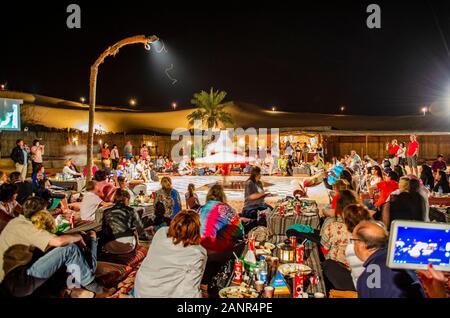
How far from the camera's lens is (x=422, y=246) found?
245 centimetres

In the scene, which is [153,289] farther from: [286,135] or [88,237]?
[286,135]

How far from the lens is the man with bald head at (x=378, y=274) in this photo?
9.21ft

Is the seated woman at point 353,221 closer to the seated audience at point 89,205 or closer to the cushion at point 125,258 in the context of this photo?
the cushion at point 125,258

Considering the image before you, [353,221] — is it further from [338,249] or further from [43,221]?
[43,221]

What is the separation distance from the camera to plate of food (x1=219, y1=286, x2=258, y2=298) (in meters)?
3.44

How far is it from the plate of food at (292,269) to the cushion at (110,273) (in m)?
2.27

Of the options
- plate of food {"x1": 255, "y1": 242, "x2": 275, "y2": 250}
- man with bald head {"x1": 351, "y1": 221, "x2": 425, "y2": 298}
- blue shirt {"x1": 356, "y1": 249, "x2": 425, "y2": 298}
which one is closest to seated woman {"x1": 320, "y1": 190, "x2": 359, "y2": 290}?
plate of food {"x1": 255, "y1": 242, "x2": 275, "y2": 250}

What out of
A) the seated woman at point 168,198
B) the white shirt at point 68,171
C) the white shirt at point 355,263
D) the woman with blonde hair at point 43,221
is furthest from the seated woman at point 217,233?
the white shirt at point 68,171

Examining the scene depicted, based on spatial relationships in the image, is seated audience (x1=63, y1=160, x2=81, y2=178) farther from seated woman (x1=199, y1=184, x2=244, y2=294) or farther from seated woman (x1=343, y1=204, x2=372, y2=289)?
seated woman (x1=343, y1=204, x2=372, y2=289)

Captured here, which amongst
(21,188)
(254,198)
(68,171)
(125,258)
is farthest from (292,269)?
(68,171)

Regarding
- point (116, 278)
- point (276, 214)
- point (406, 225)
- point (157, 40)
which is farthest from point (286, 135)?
point (406, 225)

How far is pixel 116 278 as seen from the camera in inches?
193

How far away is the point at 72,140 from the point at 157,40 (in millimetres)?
21940

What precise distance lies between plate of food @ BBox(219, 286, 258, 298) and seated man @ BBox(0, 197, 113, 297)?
1650mm
